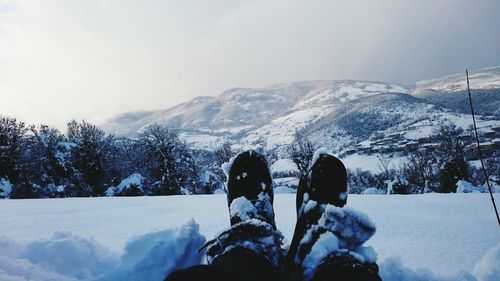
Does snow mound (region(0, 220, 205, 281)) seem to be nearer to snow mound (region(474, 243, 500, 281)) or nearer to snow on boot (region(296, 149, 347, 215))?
snow on boot (region(296, 149, 347, 215))

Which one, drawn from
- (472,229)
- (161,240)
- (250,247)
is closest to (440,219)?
(472,229)

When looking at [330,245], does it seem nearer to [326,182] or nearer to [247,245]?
[247,245]

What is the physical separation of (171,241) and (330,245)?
0.61m

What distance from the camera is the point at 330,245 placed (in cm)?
108

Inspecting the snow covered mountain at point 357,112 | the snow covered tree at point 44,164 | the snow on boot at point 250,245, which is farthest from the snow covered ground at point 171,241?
the snow covered mountain at point 357,112

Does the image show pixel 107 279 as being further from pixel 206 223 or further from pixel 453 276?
pixel 453 276

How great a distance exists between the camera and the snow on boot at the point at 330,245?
0.98 meters

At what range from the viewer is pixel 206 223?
1985mm

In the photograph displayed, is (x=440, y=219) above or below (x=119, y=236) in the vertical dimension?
below

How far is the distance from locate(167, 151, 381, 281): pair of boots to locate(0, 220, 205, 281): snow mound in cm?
16

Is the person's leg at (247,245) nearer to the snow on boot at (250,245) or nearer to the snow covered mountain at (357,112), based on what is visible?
the snow on boot at (250,245)

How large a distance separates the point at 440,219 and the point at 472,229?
275 mm

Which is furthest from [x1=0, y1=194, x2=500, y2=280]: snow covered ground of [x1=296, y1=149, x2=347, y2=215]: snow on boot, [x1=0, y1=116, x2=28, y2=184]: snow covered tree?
[x1=0, y1=116, x2=28, y2=184]: snow covered tree

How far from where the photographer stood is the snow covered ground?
114cm
